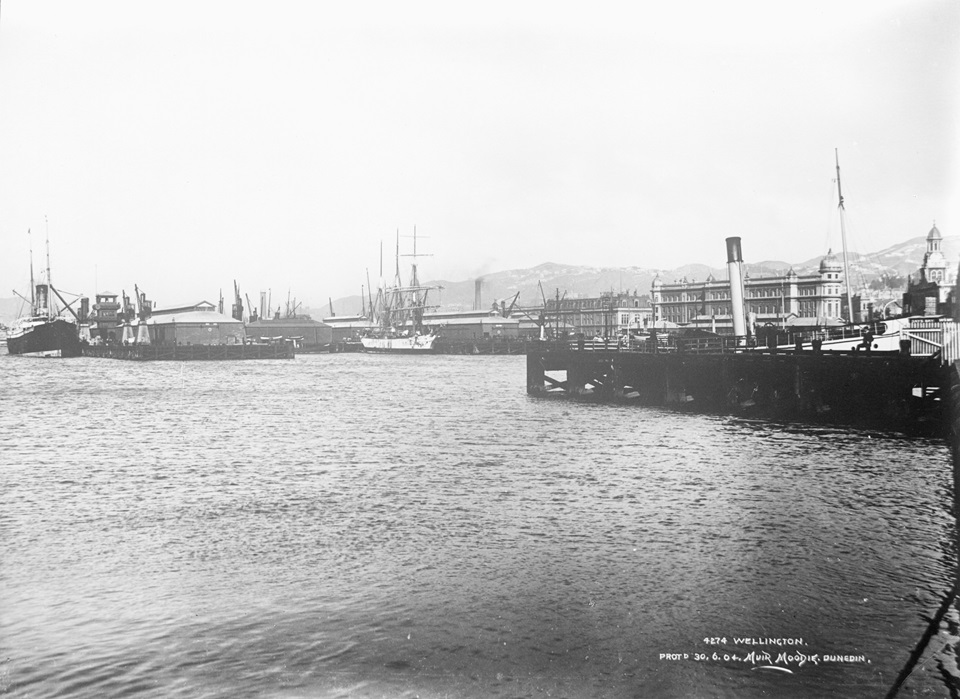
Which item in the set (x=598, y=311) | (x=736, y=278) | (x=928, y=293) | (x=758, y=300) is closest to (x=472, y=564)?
(x=928, y=293)

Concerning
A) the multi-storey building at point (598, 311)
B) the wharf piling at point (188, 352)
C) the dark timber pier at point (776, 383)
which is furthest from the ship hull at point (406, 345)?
the dark timber pier at point (776, 383)

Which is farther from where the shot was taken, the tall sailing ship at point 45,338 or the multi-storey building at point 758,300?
the tall sailing ship at point 45,338

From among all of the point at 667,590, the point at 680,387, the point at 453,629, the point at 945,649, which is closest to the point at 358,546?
the point at 453,629

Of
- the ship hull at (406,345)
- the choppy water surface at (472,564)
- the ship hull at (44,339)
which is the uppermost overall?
the ship hull at (44,339)

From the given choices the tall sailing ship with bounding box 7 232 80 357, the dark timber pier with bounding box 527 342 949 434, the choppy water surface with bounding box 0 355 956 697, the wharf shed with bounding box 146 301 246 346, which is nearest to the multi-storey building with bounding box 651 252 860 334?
the dark timber pier with bounding box 527 342 949 434

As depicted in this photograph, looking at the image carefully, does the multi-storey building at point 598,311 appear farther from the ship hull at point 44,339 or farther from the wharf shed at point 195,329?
the ship hull at point 44,339

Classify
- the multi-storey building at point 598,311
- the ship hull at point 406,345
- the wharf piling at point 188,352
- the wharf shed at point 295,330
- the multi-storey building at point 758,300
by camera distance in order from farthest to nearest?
the multi-storey building at point 598,311 → the wharf shed at point 295,330 → the ship hull at point 406,345 → the wharf piling at point 188,352 → the multi-storey building at point 758,300
